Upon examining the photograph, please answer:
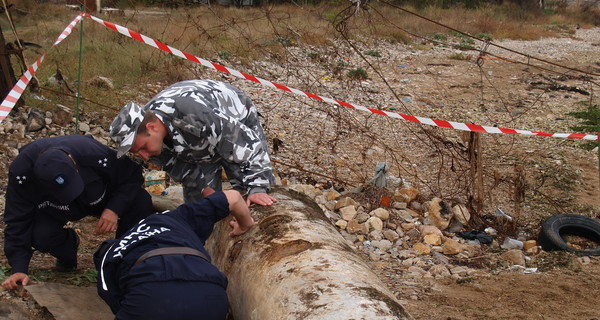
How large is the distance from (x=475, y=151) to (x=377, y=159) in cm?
186

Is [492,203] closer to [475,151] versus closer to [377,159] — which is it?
[475,151]

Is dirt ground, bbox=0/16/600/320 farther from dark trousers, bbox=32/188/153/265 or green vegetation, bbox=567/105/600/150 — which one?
green vegetation, bbox=567/105/600/150

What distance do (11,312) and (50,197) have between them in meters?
0.61

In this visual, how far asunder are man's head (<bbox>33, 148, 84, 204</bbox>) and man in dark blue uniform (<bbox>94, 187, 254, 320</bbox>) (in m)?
0.41

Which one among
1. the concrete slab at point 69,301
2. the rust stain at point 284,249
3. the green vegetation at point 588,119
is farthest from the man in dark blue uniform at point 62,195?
the green vegetation at point 588,119

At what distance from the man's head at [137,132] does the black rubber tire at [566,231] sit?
323 centimetres

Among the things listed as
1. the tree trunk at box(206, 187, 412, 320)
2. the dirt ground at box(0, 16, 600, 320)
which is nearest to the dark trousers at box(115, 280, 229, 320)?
the tree trunk at box(206, 187, 412, 320)

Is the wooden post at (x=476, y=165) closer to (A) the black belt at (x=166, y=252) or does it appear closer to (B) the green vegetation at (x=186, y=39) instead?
(B) the green vegetation at (x=186, y=39)

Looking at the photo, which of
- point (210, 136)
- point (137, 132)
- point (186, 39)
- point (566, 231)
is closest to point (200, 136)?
point (210, 136)

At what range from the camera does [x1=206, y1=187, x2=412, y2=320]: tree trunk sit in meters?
2.16

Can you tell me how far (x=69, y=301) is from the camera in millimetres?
2906

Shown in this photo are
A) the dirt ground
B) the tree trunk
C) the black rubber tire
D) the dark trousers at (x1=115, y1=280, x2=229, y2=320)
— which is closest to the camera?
the dark trousers at (x1=115, y1=280, x2=229, y2=320)

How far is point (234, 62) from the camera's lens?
9.30 m

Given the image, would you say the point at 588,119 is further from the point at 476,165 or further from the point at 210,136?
the point at 210,136
